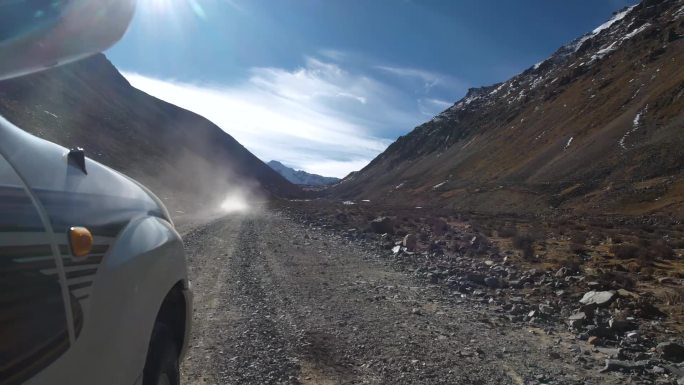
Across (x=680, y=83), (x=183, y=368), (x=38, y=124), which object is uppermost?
(x=680, y=83)

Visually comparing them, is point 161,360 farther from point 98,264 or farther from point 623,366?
point 623,366

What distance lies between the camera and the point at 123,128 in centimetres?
8112

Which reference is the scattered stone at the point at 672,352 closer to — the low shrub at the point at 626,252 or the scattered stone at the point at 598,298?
the scattered stone at the point at 598,298

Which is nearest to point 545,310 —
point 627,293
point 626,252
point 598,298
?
point 598,298

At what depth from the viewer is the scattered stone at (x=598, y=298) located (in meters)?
7.87

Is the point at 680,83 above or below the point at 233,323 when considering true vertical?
above

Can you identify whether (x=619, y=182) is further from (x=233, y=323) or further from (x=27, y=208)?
(x=27, y=208)

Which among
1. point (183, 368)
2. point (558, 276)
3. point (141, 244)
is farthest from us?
point (558, 276)

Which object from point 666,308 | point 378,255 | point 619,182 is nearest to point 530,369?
point 666,308

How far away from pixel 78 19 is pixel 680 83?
7581 centimetres

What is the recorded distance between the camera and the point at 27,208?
5.73ft

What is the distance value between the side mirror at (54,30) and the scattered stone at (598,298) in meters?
7.78

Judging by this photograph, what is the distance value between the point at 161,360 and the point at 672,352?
5752 millimetres

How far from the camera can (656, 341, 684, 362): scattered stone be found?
223 inches
